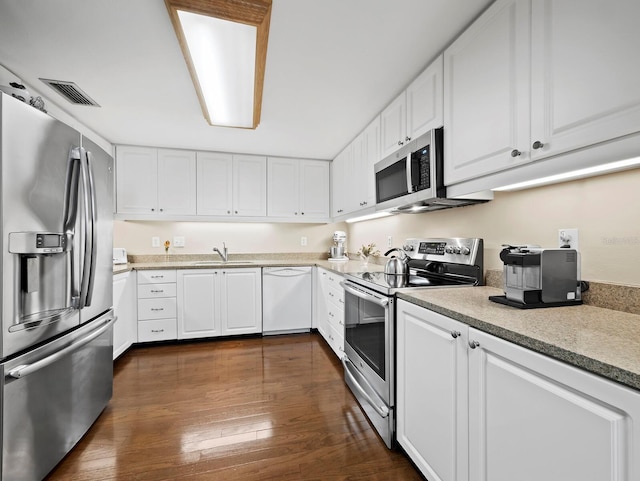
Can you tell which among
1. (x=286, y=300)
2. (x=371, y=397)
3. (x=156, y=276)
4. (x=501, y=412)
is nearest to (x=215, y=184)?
(x=156, y=276)

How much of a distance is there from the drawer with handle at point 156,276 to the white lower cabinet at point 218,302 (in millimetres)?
81

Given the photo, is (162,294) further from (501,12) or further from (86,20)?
(501,12)

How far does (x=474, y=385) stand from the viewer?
1.01m

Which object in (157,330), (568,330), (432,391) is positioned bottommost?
(157,330)

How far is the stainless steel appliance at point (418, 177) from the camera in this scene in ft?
5.36

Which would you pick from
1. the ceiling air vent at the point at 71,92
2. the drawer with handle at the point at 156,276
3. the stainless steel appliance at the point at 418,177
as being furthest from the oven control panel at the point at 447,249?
the ceiling air vent at the point at 71,92

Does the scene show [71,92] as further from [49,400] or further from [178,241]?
[49,400]

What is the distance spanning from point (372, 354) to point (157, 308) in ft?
8.20

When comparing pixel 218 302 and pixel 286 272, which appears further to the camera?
pixel 286 272

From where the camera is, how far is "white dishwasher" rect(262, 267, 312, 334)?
344 centimetres

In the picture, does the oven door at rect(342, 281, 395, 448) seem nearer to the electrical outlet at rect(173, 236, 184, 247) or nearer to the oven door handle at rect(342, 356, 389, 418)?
the oven door handle at rect(342, 356, 389, 418)

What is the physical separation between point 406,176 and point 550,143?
902 mm

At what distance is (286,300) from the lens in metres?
3.48

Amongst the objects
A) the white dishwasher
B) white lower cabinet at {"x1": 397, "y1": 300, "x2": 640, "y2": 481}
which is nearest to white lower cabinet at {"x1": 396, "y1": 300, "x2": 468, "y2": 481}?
white lower cabinet at {"x1": 397, "y1": 300, "x2": 640, "y2": 481}
